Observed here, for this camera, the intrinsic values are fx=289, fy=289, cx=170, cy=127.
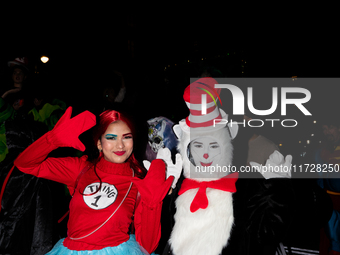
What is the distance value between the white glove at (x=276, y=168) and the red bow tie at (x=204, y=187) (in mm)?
199

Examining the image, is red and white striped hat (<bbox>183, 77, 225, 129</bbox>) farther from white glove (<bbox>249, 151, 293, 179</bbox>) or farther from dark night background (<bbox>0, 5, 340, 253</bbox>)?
dark night background (<bbox>0, 5, 340, 253</bbox>)

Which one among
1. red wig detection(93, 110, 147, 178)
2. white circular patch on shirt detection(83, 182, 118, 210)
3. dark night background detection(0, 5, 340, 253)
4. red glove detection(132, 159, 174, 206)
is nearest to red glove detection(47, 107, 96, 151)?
red wig detection(93, 110, 147, 178)

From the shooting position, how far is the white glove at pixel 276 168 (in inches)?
71.0

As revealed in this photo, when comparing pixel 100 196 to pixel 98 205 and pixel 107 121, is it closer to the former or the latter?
pixel 98 205

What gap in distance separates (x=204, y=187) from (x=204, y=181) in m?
0.06

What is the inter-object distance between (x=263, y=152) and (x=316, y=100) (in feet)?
26.4

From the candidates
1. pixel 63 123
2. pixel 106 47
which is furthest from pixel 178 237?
pixel 106 47

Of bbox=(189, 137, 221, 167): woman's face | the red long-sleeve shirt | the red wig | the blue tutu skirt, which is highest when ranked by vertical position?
the red wig

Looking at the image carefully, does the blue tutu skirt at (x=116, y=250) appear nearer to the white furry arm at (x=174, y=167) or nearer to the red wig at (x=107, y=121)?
the white furry arm at (x=174, y=167)

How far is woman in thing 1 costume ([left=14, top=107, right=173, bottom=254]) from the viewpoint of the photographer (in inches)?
76.4

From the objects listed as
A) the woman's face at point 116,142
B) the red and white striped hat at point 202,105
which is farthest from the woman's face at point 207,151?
the woman's face at point 116,142

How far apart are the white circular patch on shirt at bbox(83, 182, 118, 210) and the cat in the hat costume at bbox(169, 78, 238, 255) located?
19.1 inches

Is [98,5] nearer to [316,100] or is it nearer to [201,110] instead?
[201,110]

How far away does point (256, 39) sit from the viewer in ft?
23.8
